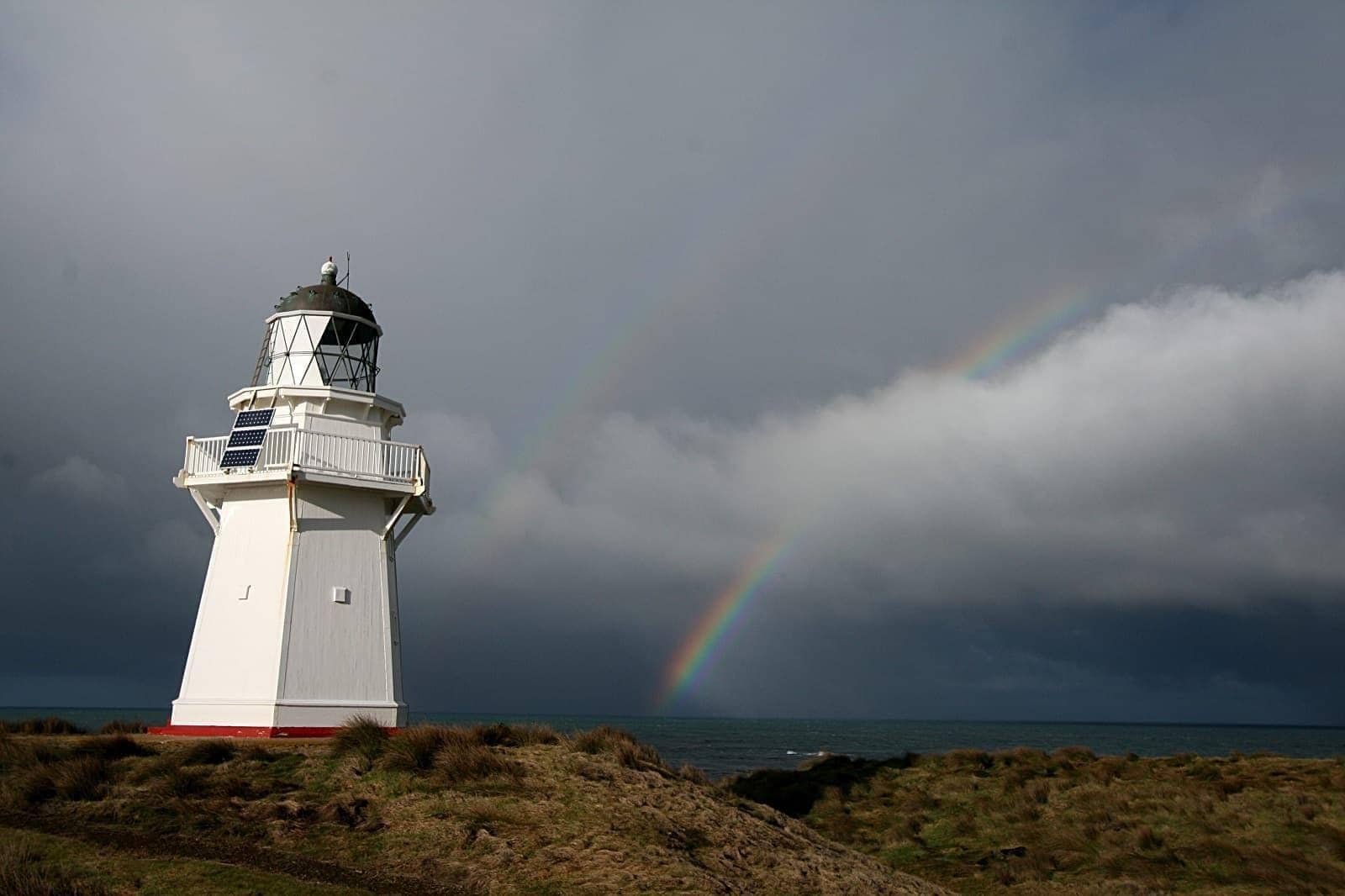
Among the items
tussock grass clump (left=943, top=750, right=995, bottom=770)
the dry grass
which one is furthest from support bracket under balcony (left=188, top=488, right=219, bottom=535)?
tussock grass clump (left=943, top=750, right=995, bottom=770)

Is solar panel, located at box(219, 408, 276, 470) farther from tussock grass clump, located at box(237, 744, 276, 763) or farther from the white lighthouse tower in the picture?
tussock grass clump, located at box(237, 744, 276, 763)

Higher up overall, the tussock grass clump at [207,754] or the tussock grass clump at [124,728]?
A: the tussock grass clump at [124,728]

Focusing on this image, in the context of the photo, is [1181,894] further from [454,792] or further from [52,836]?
[52,836]

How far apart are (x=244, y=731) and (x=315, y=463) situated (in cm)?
473

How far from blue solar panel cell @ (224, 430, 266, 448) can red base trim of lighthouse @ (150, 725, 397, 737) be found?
4.93 m

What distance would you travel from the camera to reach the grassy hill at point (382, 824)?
434 inches

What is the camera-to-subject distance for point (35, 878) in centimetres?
970

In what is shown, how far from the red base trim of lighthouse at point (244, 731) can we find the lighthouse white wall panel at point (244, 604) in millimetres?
544

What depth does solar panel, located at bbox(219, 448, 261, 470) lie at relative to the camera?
19.2 meters

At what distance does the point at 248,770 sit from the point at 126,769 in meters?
1.52

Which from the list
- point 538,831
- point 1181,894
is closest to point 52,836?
point 538,831

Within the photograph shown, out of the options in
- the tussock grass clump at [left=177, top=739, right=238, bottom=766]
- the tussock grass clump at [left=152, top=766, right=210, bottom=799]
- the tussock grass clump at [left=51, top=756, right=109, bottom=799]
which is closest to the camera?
the tussock grass clump at [left=51, top=756, right=109, bottom=799]

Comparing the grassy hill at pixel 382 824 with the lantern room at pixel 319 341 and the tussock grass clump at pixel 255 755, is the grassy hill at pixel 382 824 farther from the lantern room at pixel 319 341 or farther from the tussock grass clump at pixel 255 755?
the lantern room at pixel 319 341

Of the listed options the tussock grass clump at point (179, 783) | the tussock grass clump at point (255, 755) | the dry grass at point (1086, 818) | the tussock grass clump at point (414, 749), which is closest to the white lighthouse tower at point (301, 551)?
the tussock grass clump at point (255, 755)
